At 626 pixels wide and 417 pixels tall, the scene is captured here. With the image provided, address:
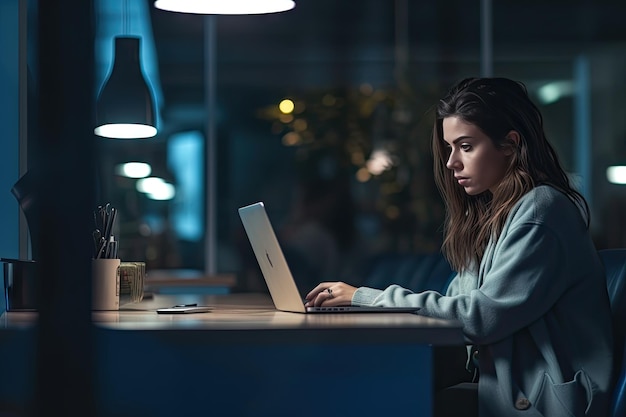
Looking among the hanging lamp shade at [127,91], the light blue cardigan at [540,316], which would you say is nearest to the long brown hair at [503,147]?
the light blue cardigan at [540,316]

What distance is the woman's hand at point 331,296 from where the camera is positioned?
201 cm

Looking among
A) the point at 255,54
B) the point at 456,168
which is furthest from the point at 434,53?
the point at 456,168

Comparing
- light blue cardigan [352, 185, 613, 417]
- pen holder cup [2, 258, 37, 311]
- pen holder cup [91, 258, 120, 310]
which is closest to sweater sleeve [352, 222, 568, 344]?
light blue cardigan [352, 185, 613, 417]

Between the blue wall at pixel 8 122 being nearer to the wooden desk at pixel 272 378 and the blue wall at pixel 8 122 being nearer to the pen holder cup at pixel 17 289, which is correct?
the pen holder cup at pixel 17 289

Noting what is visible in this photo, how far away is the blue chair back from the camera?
72.2 inches

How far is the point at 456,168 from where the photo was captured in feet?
7.25

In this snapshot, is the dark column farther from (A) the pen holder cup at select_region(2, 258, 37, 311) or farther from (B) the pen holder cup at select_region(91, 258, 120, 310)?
(A) the pen holder cup at select_region(2, 258, 37, 311)

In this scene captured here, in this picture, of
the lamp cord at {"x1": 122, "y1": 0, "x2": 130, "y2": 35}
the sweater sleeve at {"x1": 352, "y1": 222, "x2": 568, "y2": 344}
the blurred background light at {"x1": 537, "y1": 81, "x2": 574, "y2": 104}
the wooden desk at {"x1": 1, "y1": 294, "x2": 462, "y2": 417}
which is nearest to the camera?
the wooden desk at {"x1": 1, "y1": 294, "x2": 462, "y2": 417}

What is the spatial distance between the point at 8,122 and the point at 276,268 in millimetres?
1275

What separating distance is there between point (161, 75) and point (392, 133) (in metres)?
1.54

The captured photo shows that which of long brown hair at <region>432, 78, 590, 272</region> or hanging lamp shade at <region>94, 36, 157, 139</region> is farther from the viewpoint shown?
hanging lamp shade at <region>94, 36, 157, 139</region>

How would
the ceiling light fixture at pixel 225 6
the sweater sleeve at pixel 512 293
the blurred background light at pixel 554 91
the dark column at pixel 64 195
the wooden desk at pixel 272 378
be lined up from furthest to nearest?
the blurred background light at pixel 554 91, the ceiling light fixture at pixel 225 6, the sweater sleeve at pixel 512 293, the wooden desk at pixel 272 378, the dark column at pixel 64 195

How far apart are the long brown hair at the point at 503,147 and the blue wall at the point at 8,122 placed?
1.30 metres

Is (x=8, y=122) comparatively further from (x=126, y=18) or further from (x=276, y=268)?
(x=126, y=18)
